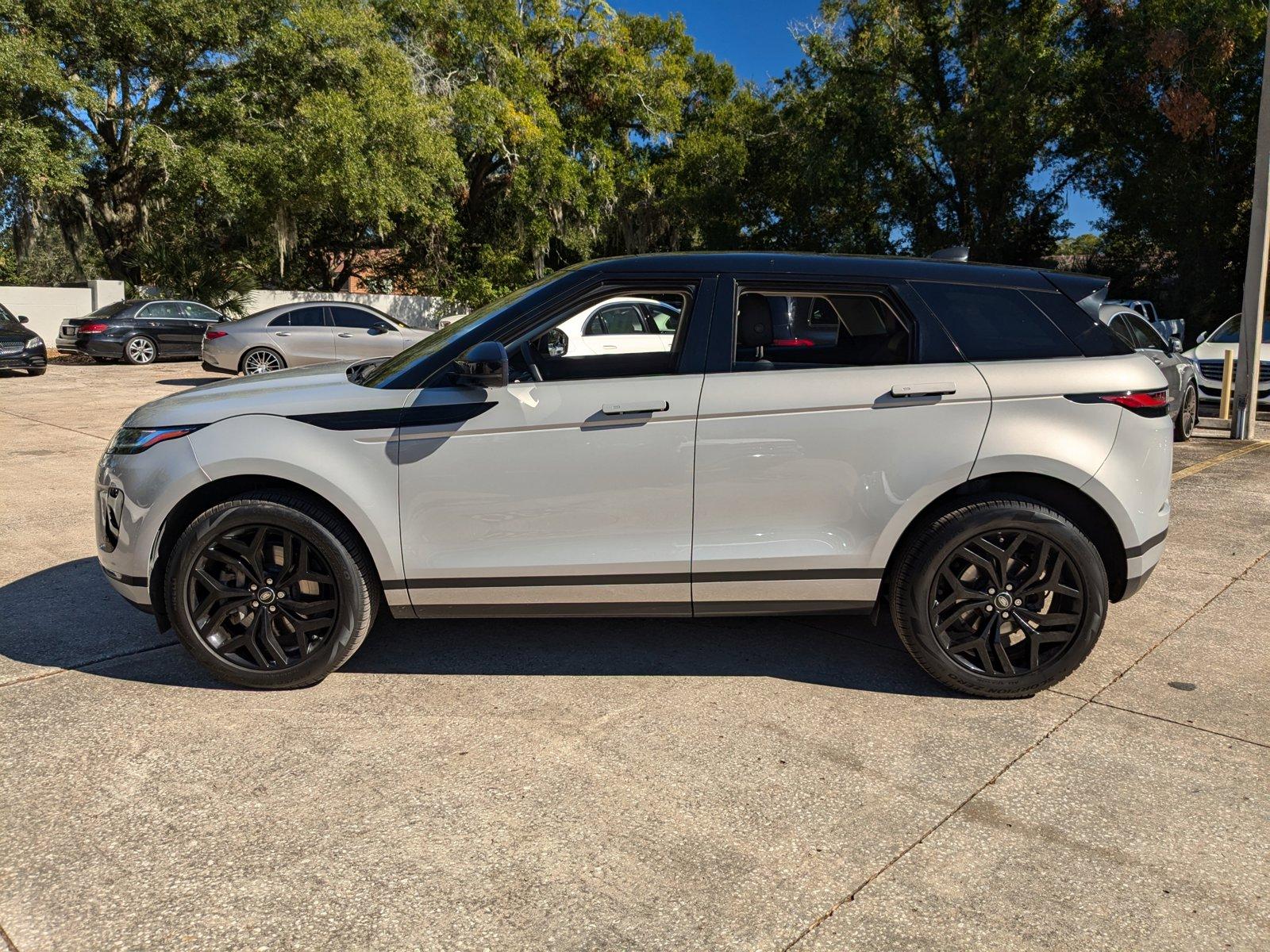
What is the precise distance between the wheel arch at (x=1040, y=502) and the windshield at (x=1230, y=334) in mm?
13652

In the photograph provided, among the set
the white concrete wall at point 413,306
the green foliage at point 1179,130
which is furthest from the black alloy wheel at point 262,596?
the white concrete wall at point 413,306

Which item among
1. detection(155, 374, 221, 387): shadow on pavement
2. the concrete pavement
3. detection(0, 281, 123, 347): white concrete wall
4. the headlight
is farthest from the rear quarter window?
detection(0, 281, 123, 347): white concrete wall

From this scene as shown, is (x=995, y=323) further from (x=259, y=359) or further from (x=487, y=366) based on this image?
(x=259, y=359)

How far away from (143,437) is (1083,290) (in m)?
3.93

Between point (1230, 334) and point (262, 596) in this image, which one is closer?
point (262, 596)

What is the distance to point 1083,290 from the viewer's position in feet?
13.5

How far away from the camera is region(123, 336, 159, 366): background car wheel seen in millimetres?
22391

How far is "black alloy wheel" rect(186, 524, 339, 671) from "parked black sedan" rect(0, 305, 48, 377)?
17449 mm

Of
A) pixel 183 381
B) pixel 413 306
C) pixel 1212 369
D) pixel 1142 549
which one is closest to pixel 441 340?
pixel 1142 549

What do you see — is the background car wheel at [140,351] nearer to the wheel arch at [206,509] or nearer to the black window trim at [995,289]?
the wheel arch at [206,509]

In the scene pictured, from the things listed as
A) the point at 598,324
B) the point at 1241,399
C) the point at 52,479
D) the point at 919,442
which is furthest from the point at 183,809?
the point at 1241,399

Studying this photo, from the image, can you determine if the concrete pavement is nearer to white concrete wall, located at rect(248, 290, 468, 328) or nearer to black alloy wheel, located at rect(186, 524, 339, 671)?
black alloy wheel, located at rect(186, 524, 339, 671)

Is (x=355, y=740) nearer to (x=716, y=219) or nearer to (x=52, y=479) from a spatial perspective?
(x=52, y=479)

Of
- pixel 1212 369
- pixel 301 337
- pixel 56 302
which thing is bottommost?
pixel 1212 369
